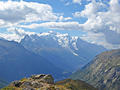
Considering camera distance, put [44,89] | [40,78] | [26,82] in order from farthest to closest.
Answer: [40,78] → [26,82] → [44,89]

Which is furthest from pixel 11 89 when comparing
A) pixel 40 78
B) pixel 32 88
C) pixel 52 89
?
pixel 40 78

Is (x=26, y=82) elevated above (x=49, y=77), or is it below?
below

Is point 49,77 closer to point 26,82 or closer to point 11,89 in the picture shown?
point 26,82

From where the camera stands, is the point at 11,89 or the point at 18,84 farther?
the point at 18,84

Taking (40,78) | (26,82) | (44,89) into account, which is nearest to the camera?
(44,89)

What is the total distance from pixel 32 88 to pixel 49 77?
122ft

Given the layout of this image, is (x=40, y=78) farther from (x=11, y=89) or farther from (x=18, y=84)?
(x=11, y=89)

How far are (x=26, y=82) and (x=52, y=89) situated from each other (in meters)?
18.1

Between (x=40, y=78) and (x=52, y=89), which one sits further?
(x=40, y=78)

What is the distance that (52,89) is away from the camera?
311 ft

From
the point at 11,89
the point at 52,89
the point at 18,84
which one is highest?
the point at 18,84

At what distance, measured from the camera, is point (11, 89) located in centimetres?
9681

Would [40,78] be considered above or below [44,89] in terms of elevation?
above

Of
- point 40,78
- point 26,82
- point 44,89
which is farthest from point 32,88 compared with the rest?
point 40,78
